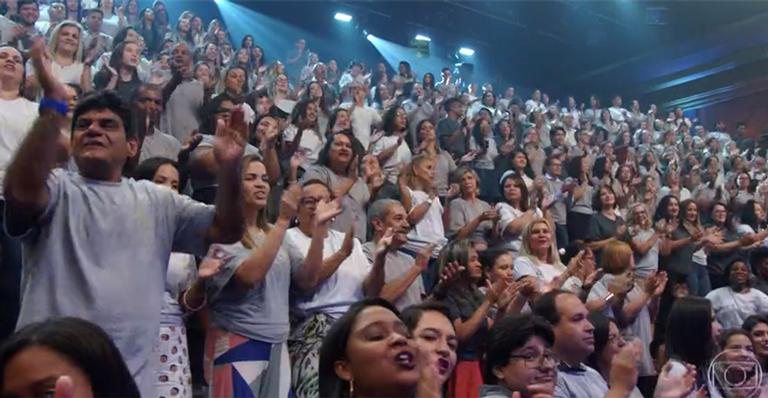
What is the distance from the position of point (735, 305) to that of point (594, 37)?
45.0 ft

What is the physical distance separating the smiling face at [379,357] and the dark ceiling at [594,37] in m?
14.3

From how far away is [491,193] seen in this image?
25.9 feet

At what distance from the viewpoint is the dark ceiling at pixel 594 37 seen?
1692 cm

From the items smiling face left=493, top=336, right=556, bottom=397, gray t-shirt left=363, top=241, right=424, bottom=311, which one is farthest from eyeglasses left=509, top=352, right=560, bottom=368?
gray t-shirt left=363, top=241, right=424, bottom=311

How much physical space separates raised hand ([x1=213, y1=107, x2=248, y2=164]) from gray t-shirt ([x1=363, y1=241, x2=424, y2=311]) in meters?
2.20

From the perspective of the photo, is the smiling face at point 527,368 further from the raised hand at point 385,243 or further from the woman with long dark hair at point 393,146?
the woman with long dark hair at point 393,146

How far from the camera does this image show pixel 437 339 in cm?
272

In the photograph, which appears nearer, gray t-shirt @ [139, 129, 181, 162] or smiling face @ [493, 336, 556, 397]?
smiling face @ [493, 336, 556, 397]

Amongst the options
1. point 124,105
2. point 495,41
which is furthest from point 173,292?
point 495,41

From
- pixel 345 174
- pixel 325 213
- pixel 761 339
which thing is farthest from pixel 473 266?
pixel 761 339

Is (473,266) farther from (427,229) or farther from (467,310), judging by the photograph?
(427,229)

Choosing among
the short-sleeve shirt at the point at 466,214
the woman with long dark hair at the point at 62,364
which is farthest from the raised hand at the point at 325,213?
the short-sleeve shirt at the point at 466,214

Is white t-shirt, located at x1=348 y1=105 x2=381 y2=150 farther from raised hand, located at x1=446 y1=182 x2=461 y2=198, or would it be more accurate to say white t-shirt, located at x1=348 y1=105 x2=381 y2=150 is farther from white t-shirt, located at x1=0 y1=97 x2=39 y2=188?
white t-shirt, located at x1=0 y1=97 x2=39 y2=188

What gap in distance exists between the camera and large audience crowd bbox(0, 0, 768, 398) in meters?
1.96
